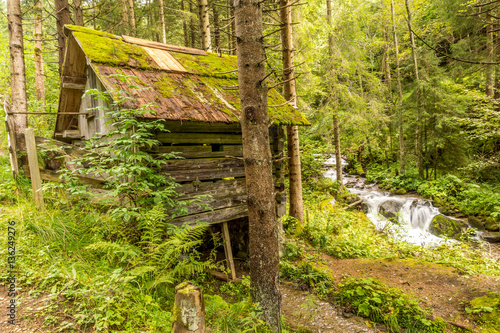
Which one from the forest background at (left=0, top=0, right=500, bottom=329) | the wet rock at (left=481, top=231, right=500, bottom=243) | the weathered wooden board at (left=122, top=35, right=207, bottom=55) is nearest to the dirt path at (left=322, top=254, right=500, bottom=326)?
the wet rock at (left=481, top=231, right=500, bottom=243)

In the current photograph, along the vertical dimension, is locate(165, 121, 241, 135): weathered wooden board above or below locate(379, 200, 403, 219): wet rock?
above

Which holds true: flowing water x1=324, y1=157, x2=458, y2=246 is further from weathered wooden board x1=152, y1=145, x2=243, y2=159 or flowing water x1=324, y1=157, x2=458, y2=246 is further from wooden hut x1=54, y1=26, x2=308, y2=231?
weathered wooden board x1=152, y1=145, x2=243, y2=159

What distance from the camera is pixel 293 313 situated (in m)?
5.10

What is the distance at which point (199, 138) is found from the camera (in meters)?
5.56

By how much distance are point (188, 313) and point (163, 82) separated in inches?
181

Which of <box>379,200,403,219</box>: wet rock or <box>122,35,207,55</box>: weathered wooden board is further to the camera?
<box>379,200,403,219</box>: wet rock

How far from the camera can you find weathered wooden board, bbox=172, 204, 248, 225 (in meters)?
5.15

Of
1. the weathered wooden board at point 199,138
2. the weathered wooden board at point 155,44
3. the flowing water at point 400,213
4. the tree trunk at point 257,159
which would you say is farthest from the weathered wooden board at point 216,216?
the flowing water at point 400,213

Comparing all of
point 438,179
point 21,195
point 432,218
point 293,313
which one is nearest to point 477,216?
point 432,218

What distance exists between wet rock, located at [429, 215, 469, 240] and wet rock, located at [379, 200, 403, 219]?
5.75 feet

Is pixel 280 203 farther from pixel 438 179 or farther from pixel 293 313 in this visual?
pixel 438 179

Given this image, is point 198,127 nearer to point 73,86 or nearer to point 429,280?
point 73,86

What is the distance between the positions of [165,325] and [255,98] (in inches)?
124

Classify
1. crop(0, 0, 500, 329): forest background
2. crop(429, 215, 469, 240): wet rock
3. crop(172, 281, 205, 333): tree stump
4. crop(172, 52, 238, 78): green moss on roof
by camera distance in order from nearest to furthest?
crop(172, 281, 205, 333): tree stump, crop(172, 52, 238, 78): green moss on roof, crop(429, 215, 469, 240): wet rock, crop(0, 0, 500, 329): forest background
